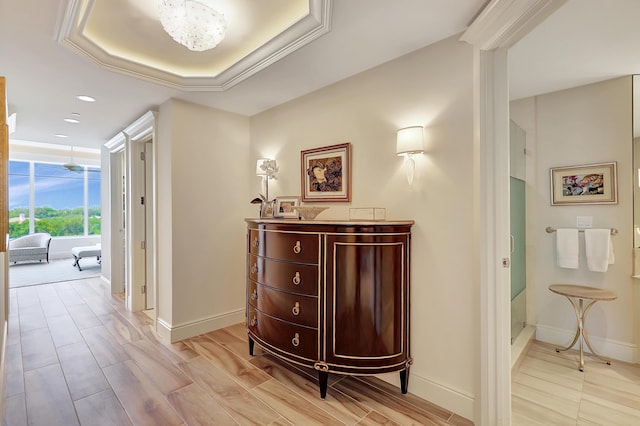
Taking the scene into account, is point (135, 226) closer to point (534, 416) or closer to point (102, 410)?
point (102, 410)

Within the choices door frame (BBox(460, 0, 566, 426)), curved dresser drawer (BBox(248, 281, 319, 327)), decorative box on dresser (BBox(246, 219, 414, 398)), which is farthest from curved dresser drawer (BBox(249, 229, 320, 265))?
door frame (BBox(460, 0, 566, 426))

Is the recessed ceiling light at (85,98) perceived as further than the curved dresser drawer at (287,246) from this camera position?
Yes

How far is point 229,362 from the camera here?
2.57 meters

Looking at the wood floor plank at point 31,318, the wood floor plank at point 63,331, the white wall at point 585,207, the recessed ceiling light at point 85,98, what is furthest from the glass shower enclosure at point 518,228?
the wood floor plank at point 31,318

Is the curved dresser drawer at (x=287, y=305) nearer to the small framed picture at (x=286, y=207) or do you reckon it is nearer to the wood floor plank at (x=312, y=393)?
the wood floor plank at (x=312, y=393)

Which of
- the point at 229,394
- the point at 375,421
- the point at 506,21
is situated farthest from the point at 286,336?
the point at 506,21

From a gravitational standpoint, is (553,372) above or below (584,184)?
below

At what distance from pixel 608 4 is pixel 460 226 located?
A: 154 cm

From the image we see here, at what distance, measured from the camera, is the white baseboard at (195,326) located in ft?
9.75

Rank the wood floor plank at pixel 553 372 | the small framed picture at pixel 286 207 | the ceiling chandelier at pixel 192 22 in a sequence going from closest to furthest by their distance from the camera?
the ceiling chandelier at pixel 192 22 < the wood floor plank at pixel 553 372 < the small framed picture at pixel 286 207

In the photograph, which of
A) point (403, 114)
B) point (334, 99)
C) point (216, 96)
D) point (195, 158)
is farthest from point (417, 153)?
point (195, 158)

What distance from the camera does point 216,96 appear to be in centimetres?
295

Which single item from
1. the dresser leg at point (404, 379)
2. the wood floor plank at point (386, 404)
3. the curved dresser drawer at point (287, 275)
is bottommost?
the wood floor plank at point (386, 404)

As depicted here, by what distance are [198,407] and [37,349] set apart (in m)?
2.00
